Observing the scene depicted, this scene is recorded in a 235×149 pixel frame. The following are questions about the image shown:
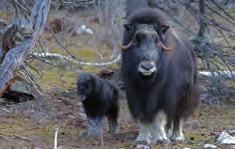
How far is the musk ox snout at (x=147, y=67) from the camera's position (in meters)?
6.51

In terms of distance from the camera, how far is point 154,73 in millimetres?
6699

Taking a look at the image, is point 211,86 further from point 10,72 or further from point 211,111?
point 10,72

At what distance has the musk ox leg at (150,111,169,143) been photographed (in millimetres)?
7012

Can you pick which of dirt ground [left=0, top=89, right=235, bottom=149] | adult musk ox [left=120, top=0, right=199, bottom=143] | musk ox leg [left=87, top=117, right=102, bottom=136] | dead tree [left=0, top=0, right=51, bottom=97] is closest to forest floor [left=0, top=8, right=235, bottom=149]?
dirt ground [left=0, top=89, right=235, bottom=149]

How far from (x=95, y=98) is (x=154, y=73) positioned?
47.6 inches

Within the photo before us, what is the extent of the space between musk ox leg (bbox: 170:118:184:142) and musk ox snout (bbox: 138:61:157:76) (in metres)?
1.02

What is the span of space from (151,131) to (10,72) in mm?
1915

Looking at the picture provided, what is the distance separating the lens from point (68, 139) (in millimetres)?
7414

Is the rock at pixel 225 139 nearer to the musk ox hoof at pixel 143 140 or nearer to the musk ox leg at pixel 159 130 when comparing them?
the musk ox leg at pixel 159 130

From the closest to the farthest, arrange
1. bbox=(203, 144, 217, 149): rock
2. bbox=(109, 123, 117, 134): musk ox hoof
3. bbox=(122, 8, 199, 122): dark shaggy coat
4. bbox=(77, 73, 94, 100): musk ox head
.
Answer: bbox=(203, 144, 217, 149): rock
bbox=(122, 8, 199, 122): dark shaggy coat
bbox=(77, 73, 94, 100): musk ox head
bbox=(109, 123, 117, 134): musk ox hoof

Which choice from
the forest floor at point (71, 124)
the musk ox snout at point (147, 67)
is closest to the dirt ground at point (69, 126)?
the forest floor at point (71, 124)

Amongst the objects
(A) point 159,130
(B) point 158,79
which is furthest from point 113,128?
(B) point 158,79

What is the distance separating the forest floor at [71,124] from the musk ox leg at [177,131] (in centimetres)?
10

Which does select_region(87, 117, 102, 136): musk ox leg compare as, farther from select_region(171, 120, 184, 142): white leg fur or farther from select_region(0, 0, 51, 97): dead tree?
select_region(0, 0, 51, 97): dead tree
